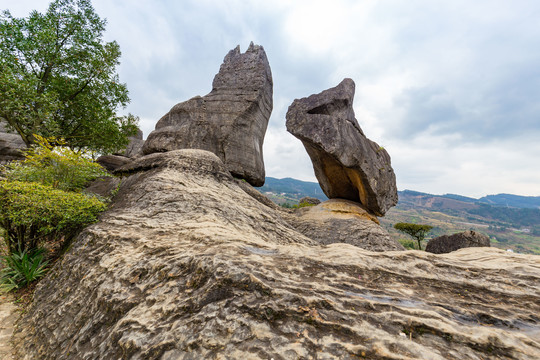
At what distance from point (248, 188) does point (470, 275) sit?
10.9m

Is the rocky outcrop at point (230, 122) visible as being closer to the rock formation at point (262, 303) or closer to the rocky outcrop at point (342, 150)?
the rocky outcrop at point (342, 150)

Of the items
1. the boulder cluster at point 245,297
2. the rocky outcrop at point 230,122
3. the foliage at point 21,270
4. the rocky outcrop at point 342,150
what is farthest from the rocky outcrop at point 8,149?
the rocky outcrop at point 342,150

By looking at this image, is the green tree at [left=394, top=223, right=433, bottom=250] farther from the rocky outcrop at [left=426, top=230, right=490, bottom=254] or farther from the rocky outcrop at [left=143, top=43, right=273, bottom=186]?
A: the rocky outcrop at [left=143, top=43, right=273, bottom=186]

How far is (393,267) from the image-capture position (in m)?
4.05

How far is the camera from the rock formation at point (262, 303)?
92.9 inches

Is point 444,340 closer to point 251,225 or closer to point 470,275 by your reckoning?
point 470,275

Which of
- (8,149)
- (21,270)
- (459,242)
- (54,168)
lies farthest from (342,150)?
(8,149)

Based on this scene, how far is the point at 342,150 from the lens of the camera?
14164mm

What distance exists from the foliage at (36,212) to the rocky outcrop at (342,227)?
Result: 419 inches

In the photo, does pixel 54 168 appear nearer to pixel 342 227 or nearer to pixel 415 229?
pixel 342 227

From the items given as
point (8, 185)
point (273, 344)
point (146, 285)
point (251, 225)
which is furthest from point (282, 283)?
point (8, 185)

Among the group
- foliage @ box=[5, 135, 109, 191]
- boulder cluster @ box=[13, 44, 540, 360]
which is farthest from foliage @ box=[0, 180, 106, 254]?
foliage @ box=[5, 135, 109, 191]

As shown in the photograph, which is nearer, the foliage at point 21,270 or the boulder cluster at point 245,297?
the boulder cluster at point 245,297

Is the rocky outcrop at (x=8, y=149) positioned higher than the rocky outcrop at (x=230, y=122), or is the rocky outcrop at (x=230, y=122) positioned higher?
the rocky outcrop at (x=230, y=122)
